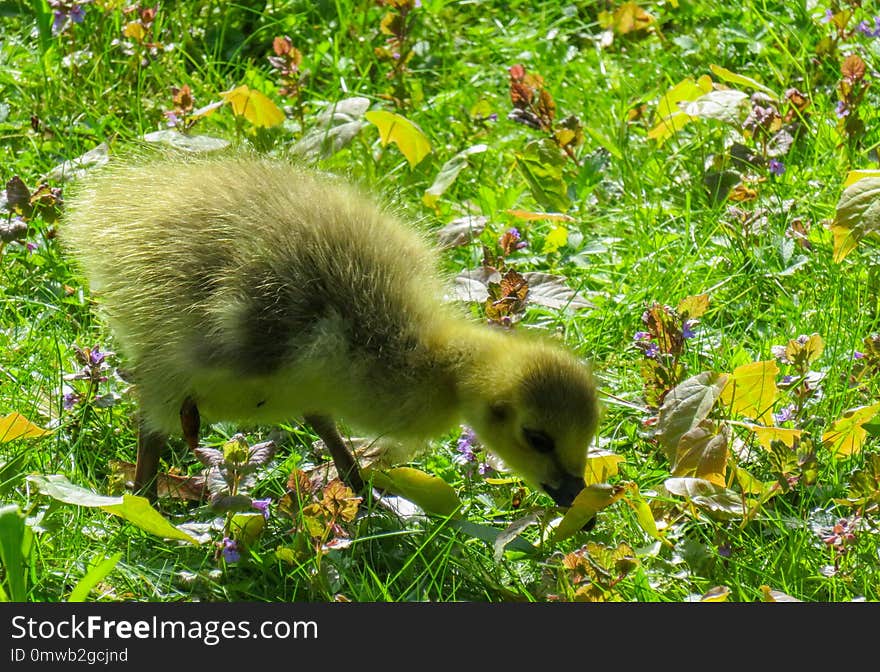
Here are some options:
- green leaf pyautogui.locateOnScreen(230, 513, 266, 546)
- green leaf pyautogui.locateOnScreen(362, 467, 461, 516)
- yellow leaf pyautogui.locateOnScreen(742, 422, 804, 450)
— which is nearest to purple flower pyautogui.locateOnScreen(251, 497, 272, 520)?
Answer: green leaf pyautogui.locateOnScreen(230, 513, 266, 546)

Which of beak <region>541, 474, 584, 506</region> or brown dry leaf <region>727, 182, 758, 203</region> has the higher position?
brown dry leaf <region>727, 182, 758, 203</region>

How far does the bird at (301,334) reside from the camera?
297 centimetres

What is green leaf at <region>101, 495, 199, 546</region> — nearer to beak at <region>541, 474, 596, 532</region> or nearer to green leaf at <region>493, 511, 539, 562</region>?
green leaf at <region>493, 511, 539, 562</region>

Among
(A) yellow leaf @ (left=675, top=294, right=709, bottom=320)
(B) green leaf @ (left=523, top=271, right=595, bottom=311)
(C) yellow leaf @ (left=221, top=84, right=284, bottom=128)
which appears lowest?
(B) green leaf @ (left=523, top=271, right=595, bottom=311)

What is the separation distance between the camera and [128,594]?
9.57ft

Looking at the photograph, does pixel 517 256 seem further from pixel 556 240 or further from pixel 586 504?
pixel 586 504

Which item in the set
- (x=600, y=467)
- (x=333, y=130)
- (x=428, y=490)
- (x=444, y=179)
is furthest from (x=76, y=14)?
(x=600, y=467)

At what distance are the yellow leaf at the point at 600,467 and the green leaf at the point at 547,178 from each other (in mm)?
1369

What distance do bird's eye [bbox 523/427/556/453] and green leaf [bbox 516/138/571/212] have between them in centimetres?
143

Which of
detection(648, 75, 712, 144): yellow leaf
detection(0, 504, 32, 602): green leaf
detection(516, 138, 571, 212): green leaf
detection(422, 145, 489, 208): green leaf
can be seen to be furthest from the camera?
detection(648, 75, 712, 144): yellow leaf

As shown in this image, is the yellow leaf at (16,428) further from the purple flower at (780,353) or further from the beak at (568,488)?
the purple flower at (780,353)

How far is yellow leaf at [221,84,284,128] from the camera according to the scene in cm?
426

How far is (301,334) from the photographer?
2955 mm

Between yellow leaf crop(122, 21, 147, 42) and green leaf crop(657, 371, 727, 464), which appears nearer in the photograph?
green leaf crop(657, 371, 727, 464)
